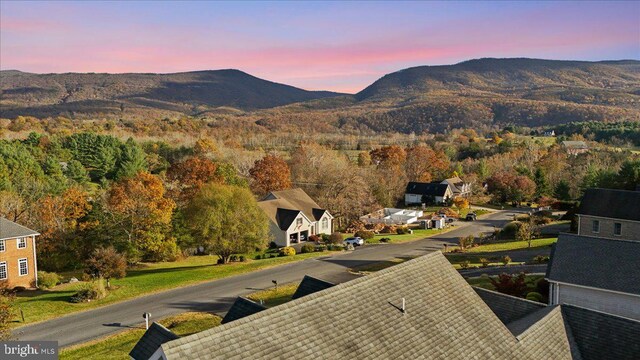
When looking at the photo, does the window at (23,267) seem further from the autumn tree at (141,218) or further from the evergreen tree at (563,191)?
the evergreen tree at (563,191)

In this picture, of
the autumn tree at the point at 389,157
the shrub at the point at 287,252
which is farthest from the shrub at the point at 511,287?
the autumn tree at the point at 389,157

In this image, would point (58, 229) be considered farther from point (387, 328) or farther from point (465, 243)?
point (387, 328)

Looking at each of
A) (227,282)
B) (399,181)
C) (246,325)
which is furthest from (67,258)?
(399,181)

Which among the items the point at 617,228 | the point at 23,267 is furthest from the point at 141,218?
the point at 617,228

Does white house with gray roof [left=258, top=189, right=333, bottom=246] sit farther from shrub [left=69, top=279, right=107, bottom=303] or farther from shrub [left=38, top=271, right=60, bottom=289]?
shrub [left=38, top=271, right=60, bottom=289]

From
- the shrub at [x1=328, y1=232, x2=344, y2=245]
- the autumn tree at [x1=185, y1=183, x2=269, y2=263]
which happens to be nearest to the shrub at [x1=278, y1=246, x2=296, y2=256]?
the autumn tree at [x1=185, y1=183, x2=269, y2=263]

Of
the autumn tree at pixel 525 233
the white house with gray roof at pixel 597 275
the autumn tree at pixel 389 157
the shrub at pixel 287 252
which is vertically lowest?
the shrub at pixel 287 252

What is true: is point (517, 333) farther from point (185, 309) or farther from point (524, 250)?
point (524, 250)

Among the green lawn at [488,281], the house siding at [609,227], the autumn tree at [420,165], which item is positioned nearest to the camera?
the green lawn at [488,281]
